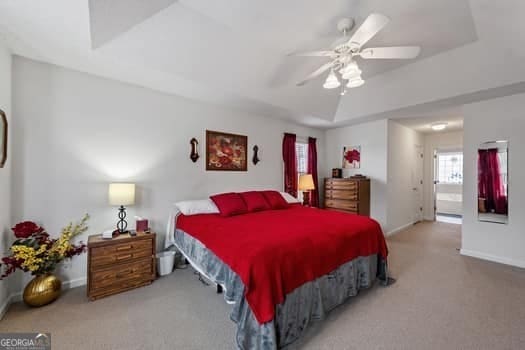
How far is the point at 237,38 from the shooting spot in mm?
2590

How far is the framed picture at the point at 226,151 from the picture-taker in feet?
12.1

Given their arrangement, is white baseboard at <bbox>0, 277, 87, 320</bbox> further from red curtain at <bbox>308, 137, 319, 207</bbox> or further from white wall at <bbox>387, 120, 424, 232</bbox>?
white wall at <bbox>387, 120, 424, 232</bbox>

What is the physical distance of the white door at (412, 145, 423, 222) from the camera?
573cm

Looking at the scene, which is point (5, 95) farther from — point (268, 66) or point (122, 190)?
point (268, 66)

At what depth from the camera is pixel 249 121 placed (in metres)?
4.17

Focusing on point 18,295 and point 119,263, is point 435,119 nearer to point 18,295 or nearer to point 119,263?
point 119,263

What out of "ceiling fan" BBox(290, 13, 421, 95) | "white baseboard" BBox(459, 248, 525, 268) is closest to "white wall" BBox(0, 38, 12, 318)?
"ceiling fan" BBox(290, 13, 421, 95)

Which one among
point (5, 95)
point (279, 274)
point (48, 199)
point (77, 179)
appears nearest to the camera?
point (279, 274)

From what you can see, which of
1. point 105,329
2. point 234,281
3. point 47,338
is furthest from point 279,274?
point 47,338

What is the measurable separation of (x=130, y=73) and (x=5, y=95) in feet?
3.77

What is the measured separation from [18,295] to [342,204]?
5.04m

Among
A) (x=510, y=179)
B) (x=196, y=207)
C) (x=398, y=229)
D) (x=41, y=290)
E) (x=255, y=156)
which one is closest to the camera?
(x=41, y=290)

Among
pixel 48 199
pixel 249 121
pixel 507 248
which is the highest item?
pixel 249 121

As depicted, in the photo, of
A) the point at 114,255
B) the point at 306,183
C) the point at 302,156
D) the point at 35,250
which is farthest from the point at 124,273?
the point at 302,156
